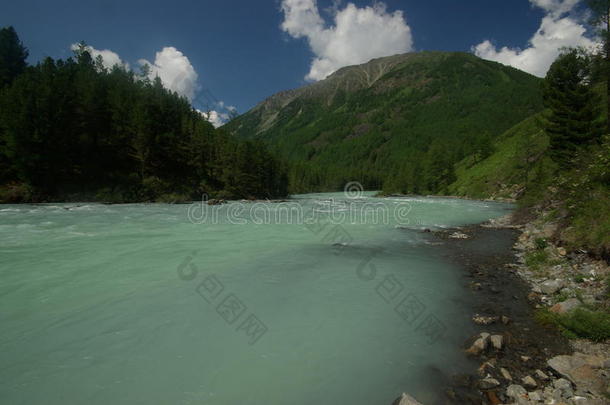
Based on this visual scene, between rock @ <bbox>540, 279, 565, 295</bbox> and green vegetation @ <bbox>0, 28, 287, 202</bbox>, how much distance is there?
53.8 metres

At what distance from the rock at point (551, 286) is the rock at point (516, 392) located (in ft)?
19.5

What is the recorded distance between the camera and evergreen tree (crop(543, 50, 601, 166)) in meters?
29.1

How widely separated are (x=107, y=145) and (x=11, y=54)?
183 ft

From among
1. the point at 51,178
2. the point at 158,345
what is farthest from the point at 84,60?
the point at 158,345

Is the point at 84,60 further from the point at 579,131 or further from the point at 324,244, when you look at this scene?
the point at 579,131

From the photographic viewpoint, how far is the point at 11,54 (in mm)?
78000

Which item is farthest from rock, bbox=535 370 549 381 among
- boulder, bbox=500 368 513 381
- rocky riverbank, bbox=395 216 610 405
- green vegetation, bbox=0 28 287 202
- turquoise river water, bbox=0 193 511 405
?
green vegetation, bbox=0 28 287 202

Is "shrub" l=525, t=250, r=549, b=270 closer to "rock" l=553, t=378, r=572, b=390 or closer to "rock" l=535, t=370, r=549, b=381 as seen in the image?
"rock" l=535, t=370, r=549, b=381

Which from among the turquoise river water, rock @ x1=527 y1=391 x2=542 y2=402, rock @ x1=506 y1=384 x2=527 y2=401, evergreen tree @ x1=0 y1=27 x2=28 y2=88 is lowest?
the turquoise river water

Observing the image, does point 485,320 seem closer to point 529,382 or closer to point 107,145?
point 529,382

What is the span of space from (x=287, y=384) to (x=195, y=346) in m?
2.61


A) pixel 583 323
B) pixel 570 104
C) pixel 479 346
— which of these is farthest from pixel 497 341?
pixel 570 104

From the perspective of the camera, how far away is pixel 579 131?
98.5 ft

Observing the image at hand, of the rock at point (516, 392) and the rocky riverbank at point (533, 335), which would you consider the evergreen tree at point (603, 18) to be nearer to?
the rocky riverbank at point (533, 335)
